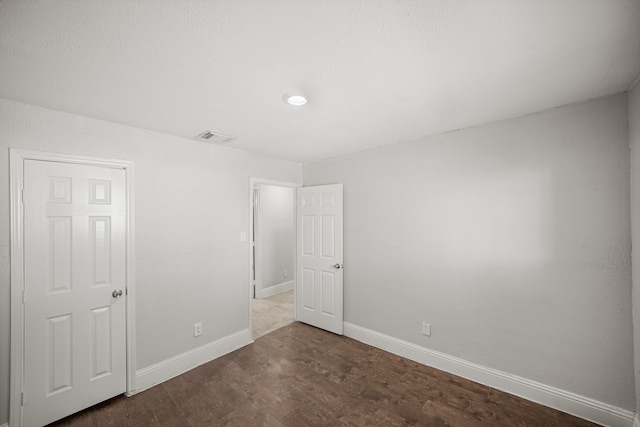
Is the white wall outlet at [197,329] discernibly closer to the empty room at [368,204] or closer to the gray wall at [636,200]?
the empty room at [368,204]

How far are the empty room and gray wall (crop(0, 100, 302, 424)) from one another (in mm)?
19

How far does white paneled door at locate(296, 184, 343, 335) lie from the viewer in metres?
3.48

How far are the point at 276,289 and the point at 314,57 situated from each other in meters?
4.73

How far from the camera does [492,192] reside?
2389 mm

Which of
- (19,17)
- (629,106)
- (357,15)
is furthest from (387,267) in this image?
(19,17)

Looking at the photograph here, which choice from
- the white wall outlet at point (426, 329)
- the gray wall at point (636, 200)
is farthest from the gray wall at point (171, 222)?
the gray wall at point (636, 200)

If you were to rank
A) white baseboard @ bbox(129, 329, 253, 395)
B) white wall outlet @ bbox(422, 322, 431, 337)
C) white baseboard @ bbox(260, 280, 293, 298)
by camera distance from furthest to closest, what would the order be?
white baseboard @ bbox(260, 280, 293, 298) → white wall outlet @ bbox(422, 322, 431, 337) → white baseboard @ bbox(129, 329, 253, 395)

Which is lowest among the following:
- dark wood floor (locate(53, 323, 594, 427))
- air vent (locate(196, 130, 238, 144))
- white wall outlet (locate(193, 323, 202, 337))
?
dark wood floor (locate(53, 323, 594, 427))

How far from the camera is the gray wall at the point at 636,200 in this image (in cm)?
171

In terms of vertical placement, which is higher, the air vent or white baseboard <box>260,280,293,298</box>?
the air vent

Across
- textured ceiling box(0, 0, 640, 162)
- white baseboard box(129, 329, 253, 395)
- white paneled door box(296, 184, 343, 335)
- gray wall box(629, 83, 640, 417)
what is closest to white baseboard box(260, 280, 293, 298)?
white paneled door box(296, 184, 343, 335)

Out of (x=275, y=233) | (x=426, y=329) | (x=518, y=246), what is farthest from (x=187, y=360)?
(x=518, y=246)

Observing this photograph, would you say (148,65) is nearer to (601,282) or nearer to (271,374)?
(271,374)

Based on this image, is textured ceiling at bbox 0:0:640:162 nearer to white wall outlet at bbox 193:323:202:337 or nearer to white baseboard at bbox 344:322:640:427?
white wall outlet at bbox 193:323:202:337
